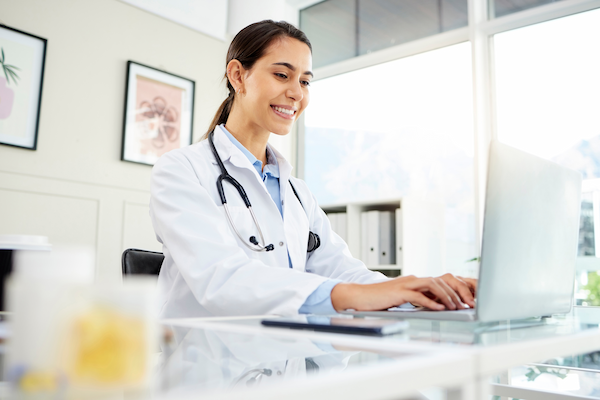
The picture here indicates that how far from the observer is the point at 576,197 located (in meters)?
0.92

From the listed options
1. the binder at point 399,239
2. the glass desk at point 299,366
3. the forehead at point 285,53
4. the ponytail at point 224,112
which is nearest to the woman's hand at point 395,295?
the glass desk at point 299,366

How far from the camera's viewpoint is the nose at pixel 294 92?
1.61 metres

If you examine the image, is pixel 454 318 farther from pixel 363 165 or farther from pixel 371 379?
pixel 363 165

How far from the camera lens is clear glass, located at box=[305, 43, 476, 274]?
3.21 m

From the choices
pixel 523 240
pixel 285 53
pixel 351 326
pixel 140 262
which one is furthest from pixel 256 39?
pixel 351 326

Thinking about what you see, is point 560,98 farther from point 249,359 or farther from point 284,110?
point 249,359

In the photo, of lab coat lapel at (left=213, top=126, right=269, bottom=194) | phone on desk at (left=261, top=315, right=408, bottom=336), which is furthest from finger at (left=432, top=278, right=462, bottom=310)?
lab coat lapel at (left=213, top=126, right=269, bottom=194)

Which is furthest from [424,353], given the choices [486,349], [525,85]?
[525,85]

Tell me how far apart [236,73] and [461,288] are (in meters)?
1.04

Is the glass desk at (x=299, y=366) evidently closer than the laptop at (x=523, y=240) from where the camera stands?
Yes

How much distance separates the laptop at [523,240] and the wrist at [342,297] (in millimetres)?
74

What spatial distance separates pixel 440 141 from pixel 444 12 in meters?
0.86

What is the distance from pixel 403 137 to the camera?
3.49 metres

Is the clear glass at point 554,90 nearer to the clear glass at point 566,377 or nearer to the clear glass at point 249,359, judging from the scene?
the clear glass at point 566,377
